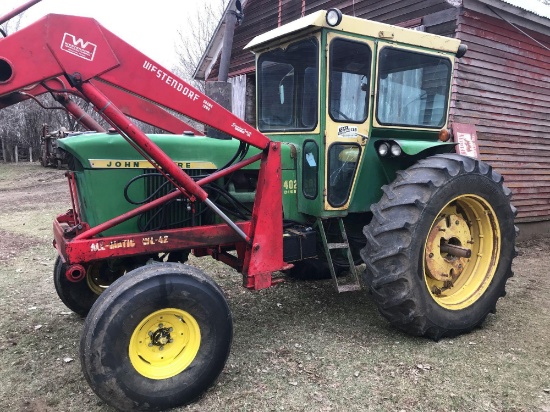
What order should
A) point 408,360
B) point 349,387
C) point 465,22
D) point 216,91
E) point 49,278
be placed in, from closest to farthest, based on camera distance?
point 349,387, point 408,360, point 49,278, point 465,22, point 216,91

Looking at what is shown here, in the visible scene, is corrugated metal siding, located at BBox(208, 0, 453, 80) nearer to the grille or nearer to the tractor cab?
the tractor cab

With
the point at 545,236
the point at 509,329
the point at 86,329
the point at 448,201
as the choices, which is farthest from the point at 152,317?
the point at 545,236

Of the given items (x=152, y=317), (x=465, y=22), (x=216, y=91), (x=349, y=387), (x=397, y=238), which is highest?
(x=465, y=22)

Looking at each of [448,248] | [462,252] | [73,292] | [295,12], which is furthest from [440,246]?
[295,12]

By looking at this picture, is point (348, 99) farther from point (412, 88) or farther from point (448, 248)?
point (448, 248)

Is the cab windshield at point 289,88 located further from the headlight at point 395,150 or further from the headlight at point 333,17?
the headlight at point 395,150

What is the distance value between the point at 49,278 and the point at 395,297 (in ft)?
12.8

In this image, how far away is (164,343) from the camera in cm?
266

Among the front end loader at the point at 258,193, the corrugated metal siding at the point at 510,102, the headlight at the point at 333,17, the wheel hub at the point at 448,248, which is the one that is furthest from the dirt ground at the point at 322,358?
the corrugated metal siding at the point at 510,102

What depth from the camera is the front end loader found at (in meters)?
2.50

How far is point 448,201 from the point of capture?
3.39m

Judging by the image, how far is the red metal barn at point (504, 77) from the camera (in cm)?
603

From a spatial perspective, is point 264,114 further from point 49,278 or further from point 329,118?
point 49,278

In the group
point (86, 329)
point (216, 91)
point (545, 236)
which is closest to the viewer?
point (86, 329)
